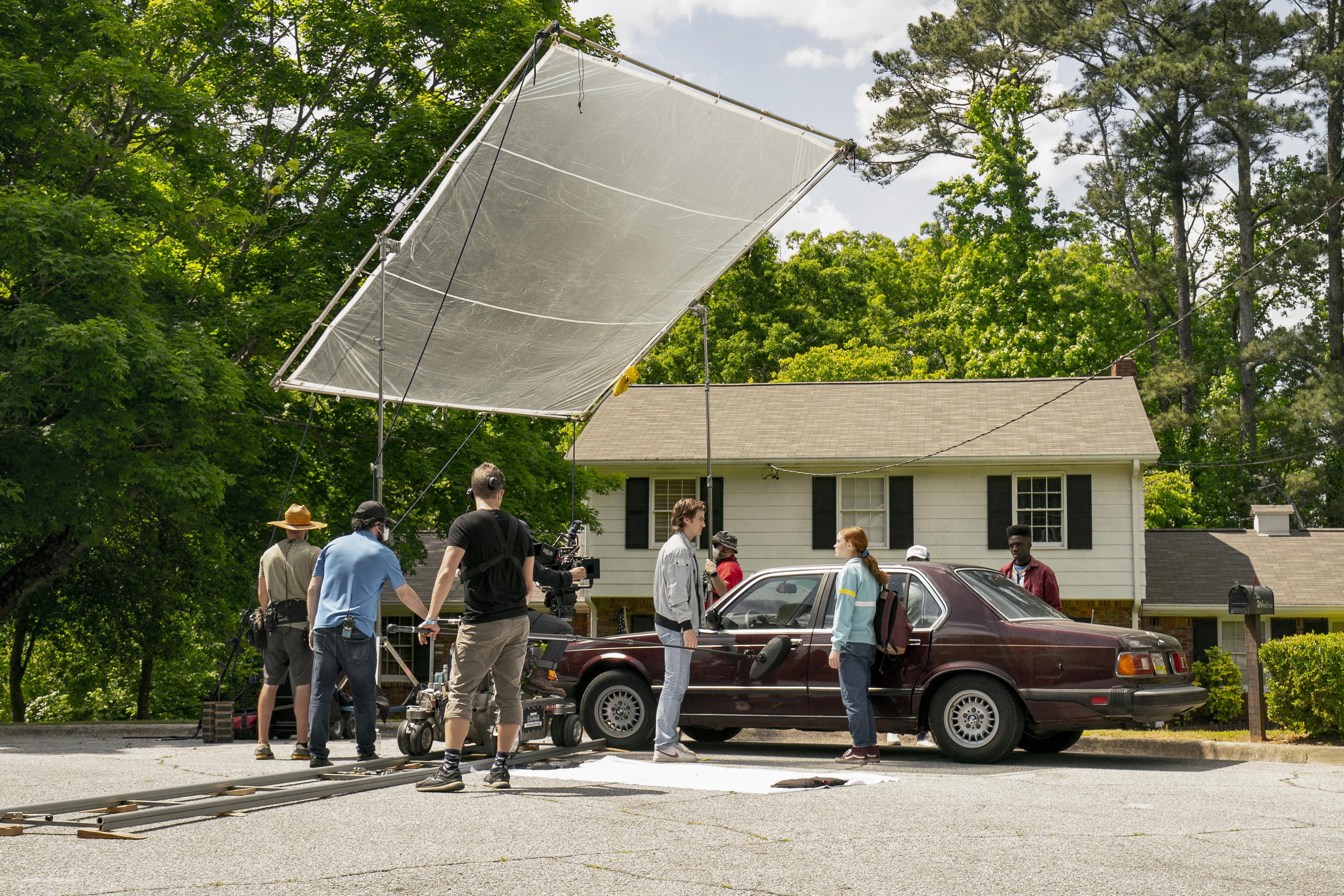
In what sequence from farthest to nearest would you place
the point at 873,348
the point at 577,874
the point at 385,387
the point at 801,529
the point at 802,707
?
the point at 873,348
the point at 801,529
the point at 385,387
the point at 802,707
the point at 577,874

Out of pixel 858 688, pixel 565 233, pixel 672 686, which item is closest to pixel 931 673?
pixel 858 688

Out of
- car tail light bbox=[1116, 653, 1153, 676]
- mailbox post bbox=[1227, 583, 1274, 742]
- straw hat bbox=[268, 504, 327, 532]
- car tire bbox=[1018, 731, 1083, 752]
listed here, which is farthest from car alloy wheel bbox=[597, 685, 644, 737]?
mailbox post bbox=[1227, 583, 1274, 742]

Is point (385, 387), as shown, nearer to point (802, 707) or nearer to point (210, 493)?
point (210, 493)

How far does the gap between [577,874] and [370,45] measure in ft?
60.2

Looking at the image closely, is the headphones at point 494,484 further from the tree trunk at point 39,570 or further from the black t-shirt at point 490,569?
the tree trunk at point 39,570

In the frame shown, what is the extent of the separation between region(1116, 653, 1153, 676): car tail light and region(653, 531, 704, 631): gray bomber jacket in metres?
3.16

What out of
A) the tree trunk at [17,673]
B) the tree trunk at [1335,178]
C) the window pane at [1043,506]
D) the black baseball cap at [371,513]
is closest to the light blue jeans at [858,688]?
the black baseball cap at [371,513]

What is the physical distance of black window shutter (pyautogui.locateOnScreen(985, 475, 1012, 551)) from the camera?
84.4ft

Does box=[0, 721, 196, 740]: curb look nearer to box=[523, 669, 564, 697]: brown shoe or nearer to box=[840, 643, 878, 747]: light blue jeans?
box=[523, 669, 564, 697]: brown shoe

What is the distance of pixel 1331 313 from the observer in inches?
1492

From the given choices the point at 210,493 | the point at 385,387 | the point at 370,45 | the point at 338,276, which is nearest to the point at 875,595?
the point at 385,387

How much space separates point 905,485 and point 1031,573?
46.7ft

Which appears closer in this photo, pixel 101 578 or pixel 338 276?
pixel 338 276

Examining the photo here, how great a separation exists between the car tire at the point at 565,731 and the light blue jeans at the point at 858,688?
2278 millimetres
